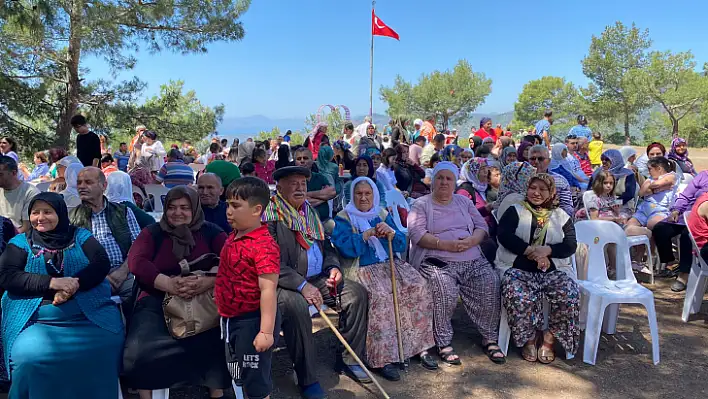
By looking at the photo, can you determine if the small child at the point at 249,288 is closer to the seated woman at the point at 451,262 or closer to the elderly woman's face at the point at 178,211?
the elderly woman's face at the point at 178,211

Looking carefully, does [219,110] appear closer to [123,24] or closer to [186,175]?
[123,24]

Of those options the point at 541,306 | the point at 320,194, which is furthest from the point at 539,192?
the point at 320,194

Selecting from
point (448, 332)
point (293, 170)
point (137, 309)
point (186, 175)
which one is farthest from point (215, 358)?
point (186, 175)

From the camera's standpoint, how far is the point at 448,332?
354 centimetres

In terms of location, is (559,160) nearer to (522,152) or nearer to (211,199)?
(522,152)

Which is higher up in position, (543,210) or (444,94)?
(444,94)

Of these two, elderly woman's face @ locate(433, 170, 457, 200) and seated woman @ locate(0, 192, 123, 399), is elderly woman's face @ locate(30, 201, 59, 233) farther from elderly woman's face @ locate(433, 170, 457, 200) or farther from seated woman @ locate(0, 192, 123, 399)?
elderly woman's face @ locate(433, 170, 457, 200)

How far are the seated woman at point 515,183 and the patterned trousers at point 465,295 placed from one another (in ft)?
2.06

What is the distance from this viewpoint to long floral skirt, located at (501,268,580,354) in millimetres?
3391

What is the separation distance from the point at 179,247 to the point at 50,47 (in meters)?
8.64

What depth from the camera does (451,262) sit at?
3.73 meters

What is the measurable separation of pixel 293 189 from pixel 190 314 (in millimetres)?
1020

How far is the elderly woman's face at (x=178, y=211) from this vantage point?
279 cm

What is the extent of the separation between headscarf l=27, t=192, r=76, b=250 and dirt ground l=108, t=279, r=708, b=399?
1136 millimetres
